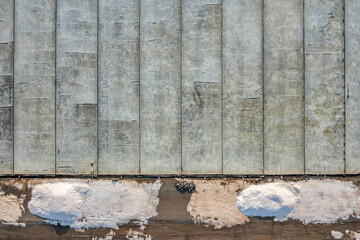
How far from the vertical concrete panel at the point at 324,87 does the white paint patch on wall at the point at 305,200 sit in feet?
2.22

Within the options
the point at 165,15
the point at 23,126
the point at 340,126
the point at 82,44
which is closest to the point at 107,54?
the point at 82,44

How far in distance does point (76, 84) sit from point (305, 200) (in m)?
10.1

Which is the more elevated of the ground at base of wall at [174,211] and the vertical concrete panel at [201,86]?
the vertical concrete panel at [201,86]

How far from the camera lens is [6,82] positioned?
9375 mm

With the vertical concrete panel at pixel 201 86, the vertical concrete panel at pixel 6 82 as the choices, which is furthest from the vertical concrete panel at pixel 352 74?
the vertical concrete panel at pixel 6 82

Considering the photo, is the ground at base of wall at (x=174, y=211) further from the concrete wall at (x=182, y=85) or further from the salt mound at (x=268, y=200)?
the concrete wall at (x=182, y=85)

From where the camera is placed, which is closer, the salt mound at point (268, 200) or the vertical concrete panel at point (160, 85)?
the salt mound at point (268, 200)

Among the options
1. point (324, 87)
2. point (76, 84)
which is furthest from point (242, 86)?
point (76, 84)

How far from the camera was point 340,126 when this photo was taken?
30.7ft

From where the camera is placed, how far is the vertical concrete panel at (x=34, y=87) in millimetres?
9328

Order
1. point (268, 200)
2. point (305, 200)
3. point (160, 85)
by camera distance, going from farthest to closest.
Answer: point (160, 85) → point (305, 200) → point (268, 200)

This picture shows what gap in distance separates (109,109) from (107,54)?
2.18 m

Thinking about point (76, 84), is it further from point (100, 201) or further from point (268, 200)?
point (268, 200)

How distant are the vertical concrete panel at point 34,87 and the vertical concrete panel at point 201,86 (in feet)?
17.4
